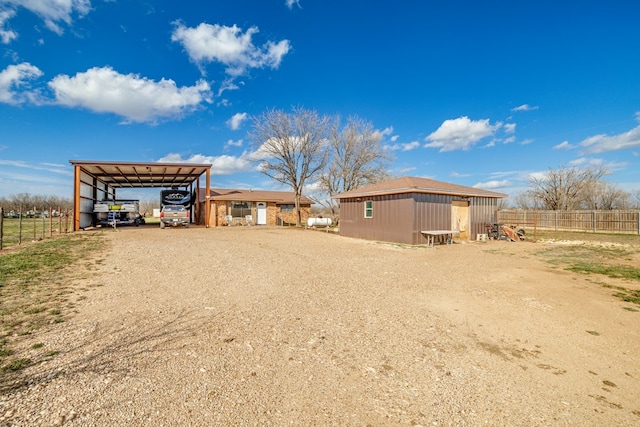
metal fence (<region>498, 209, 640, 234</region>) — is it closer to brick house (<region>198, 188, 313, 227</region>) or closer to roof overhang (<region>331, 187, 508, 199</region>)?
roof overhang (<region>331, 187, 508, 199</region>)

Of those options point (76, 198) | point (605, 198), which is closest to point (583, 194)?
point (605, 198)

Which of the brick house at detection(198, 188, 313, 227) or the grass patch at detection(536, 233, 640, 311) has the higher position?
the brick house at detection(198, 188, 313, 227)

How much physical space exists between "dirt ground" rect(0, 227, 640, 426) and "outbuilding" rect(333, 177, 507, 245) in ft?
25.8

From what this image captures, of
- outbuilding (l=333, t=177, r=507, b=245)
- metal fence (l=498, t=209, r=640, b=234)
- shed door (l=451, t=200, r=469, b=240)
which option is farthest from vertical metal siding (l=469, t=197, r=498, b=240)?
metal fence (l=498, t=209, r=640, b=234)

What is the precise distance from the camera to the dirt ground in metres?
2.42

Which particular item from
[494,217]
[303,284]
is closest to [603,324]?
[303,284]

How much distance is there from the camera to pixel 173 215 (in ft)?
68.1

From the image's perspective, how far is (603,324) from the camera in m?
4.45

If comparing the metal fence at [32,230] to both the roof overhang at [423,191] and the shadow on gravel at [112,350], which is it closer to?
the shadow on gravel at [112,350]

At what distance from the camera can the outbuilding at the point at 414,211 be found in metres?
14.4

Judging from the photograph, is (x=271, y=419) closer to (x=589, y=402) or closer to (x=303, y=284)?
(x=589, y=402)

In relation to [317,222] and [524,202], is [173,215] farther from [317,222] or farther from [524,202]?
[524,202]

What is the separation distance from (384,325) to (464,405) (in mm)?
1731

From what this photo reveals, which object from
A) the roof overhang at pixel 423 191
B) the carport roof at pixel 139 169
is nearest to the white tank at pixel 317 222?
the roof overhang at pixel 423 191
